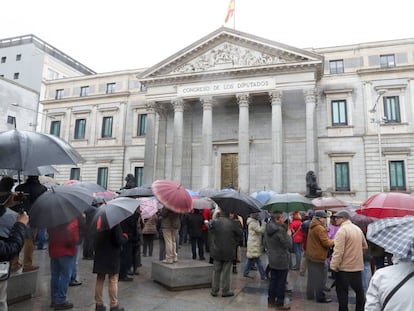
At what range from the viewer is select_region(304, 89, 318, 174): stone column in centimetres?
2355

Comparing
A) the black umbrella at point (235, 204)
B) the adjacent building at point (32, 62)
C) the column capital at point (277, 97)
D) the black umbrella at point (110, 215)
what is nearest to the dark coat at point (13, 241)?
the black umbrella at point (110, 215)

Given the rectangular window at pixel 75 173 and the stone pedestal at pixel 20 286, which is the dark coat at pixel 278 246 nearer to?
the stone pedestal at pixel 20 286

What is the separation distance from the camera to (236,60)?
2675 centimetres

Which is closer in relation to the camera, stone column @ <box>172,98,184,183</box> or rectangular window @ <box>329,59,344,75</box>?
stone column @ <box>172,98,184,183</box>

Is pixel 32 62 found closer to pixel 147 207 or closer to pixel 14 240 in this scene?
pixel 147 207

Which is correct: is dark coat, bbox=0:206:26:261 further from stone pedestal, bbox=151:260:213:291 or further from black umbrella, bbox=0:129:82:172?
stone pedestal, bbox=151:260:213:291

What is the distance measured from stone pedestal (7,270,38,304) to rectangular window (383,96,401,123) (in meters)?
25.8

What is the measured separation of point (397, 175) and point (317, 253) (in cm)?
2099

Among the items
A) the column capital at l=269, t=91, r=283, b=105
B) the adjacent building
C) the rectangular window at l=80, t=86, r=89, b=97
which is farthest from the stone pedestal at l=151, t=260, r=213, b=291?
the adjacent building

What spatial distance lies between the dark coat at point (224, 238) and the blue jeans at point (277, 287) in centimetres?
94

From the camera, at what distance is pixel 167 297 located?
7355 mm

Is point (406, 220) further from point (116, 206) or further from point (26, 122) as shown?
point (26, 122)

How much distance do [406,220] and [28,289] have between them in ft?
23.0

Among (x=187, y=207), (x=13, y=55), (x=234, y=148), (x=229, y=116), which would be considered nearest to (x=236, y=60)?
(x=229, y=116)
